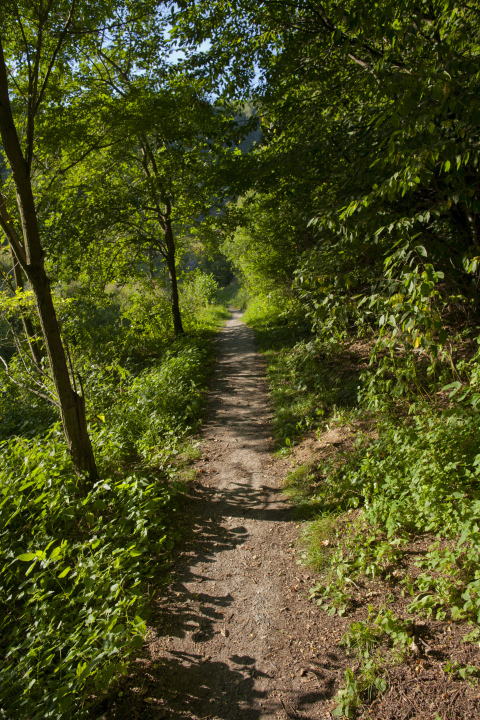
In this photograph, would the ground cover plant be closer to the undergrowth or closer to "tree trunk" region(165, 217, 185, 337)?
the undergrowth

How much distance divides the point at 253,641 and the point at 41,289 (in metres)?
3.62

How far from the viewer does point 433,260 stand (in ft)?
12.1

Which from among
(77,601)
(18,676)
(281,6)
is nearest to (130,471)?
(77,601)

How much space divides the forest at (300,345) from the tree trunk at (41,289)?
0.07 ft

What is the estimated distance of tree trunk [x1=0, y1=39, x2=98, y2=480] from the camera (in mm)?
3391

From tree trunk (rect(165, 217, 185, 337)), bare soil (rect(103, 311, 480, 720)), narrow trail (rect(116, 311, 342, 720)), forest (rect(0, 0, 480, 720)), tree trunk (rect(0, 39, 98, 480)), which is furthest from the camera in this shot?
tree trunk (rect(165, 217, 185, 337))

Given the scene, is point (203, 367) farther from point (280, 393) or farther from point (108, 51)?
point (108, 51)

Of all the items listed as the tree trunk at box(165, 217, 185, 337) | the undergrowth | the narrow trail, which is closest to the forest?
the undergrowth

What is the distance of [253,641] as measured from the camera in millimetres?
2703

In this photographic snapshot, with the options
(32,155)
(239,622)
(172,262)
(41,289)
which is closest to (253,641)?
(239,622)

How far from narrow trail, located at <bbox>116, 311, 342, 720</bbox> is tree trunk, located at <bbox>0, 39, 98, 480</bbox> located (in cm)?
152

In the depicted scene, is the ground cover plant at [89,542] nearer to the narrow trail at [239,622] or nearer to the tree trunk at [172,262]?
the narrow trail at [239,622]

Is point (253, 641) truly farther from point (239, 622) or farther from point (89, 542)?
point (89, 542)

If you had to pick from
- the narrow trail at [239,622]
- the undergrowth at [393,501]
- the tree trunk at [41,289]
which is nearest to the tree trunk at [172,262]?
the undergrowth at [393,501]
